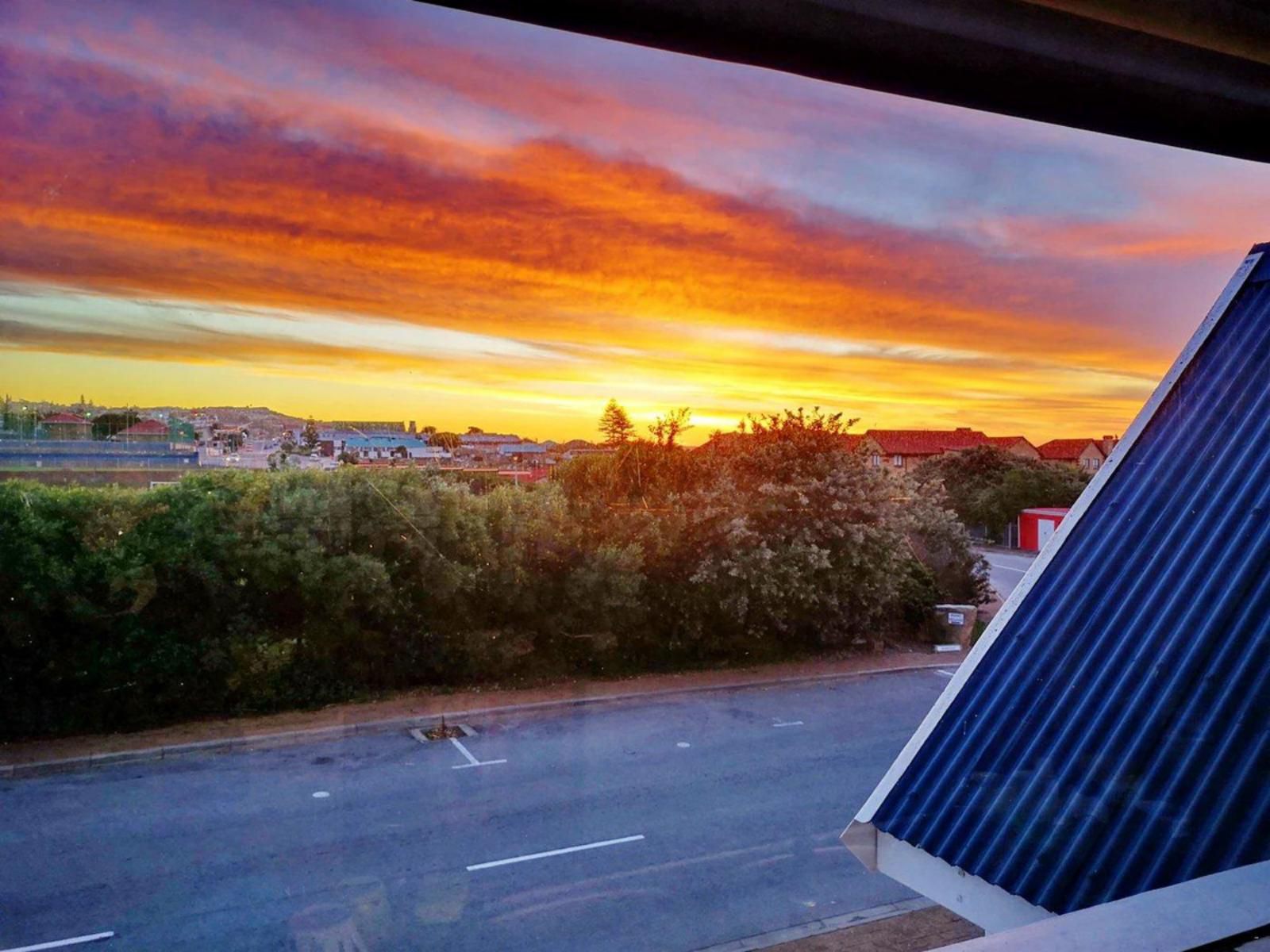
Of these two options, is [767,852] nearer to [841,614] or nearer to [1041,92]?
[841,614]

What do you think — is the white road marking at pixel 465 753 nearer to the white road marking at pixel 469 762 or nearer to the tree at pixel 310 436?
the white road marking at pixel 469 762

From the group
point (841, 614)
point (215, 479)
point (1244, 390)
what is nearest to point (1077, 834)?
point (1244, 390)

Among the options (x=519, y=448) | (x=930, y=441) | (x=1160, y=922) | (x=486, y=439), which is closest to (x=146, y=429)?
(x=486, y=439)

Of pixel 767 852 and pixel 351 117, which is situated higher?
pixel 351 117

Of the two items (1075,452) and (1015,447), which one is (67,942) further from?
(1075,452)

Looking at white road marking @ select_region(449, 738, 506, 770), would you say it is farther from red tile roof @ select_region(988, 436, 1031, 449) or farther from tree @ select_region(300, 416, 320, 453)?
red tile roof @ select_region(988, 436, 1031, 449)

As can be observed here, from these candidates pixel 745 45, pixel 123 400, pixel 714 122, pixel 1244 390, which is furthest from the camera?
pixel 1244 390

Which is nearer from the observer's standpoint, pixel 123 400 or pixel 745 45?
pixel 745 45

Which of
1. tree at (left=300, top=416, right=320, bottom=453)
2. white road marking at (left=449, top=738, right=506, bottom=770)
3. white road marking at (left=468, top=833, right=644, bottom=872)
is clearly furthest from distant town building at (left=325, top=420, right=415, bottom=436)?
white road marking at (left=449, top=738, right=506, bottom=770)
